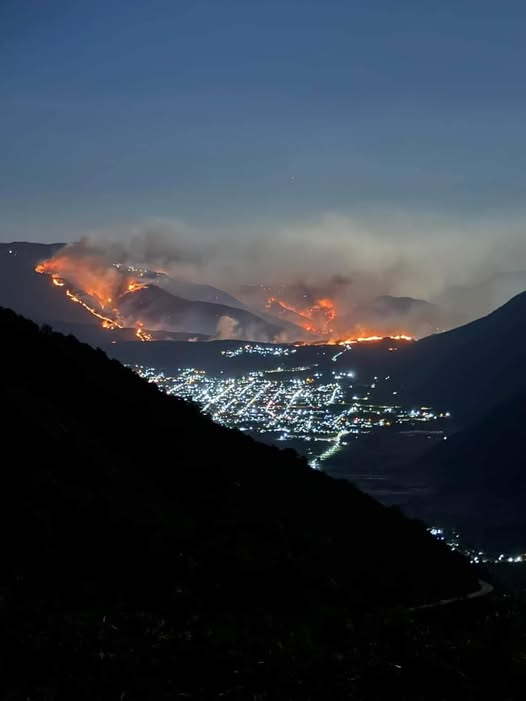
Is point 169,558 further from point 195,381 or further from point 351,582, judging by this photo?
point 195,381

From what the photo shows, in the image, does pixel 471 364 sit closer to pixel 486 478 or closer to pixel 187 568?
pixel 486 478

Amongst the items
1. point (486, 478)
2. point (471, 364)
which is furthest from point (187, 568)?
point (471, 364)

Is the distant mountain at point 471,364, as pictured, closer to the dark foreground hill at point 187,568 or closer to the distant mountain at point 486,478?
the distant mountain at point 486,478

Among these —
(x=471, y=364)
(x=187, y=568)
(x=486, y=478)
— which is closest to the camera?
(x=187, y=568)

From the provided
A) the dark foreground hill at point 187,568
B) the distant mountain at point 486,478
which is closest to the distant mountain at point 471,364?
the distant mountain at point 486,478

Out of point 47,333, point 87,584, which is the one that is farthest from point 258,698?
point 47,333

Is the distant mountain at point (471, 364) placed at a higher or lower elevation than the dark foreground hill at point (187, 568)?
higher

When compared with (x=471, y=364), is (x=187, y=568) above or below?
below
